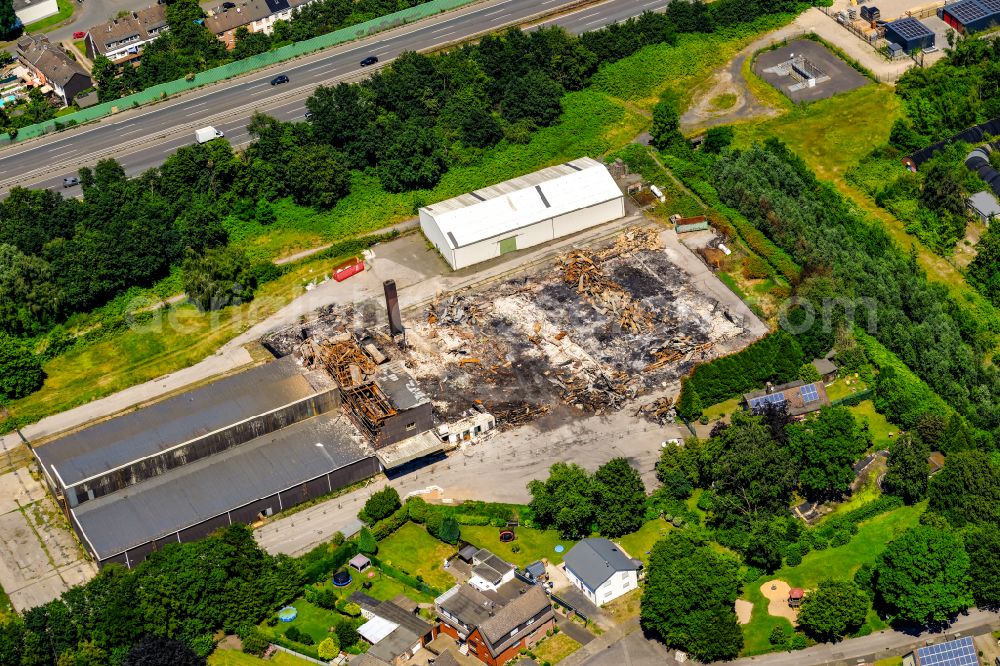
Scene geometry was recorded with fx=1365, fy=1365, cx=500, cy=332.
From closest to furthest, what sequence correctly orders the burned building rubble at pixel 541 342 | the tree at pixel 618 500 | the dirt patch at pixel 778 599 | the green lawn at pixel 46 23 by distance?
the dirt patch at pixel 778 599 → the tree at pixel 618 500 → the burned building rubble at pixel 541 342 → the green lawn at pixel 46 23

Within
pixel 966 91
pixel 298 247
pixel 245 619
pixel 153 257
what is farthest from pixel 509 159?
pixel 245 619

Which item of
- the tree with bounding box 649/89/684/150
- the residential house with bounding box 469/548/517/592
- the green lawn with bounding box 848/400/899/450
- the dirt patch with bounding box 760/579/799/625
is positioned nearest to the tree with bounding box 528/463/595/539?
the residential house with bounding box 469/548/517/592

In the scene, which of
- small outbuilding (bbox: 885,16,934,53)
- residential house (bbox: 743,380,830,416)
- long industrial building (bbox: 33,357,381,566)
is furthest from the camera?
small outbuilding (bbox: 885,16,934,53)

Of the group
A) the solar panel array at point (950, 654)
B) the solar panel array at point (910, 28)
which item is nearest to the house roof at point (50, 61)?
the solar panel array at point (910, 28)

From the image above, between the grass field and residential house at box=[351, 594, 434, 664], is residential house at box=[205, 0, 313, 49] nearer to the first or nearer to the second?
residential house at box=[351, 594, 434, 664]

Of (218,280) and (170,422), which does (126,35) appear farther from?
(170,422)

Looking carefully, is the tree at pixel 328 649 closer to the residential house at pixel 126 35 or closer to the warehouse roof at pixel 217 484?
the warehouse roof at pixel 217 484

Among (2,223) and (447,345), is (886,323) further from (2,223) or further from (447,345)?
(2,223)
